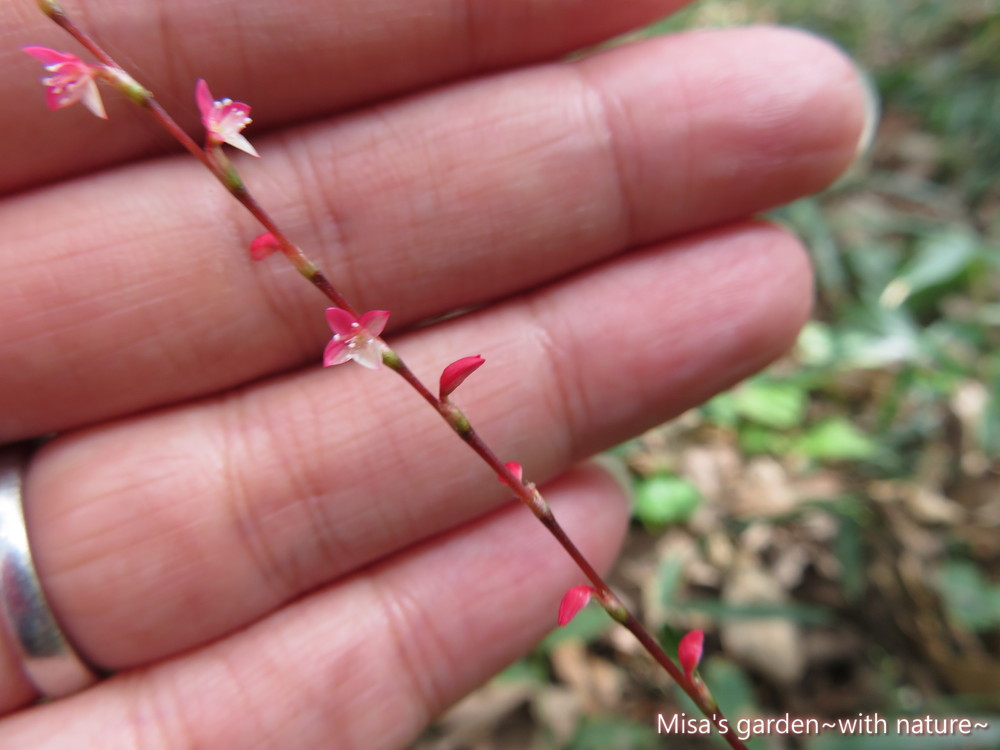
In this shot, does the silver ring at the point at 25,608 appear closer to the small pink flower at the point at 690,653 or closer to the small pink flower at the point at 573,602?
the small pink flower at the point at 573,602

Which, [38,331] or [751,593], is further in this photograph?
[751,593]

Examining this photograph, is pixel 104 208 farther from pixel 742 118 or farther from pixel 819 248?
pixel 819 248

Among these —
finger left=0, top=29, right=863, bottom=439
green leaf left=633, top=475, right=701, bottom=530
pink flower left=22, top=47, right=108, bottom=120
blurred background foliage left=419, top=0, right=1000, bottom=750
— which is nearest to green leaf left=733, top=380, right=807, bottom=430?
blurred background foliage left=419, top=0, right=1000, bottom=750

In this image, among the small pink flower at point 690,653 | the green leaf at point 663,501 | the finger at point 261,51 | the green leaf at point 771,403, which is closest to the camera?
the small pink flower at point 690,653

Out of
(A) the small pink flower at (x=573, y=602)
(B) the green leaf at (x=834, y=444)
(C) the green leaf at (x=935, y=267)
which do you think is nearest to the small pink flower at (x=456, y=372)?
(A) the small pink flower at (x=573, y=602)

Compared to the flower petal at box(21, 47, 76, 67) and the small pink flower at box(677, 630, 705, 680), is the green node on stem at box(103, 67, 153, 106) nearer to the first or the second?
the flower petal at box(21, 47, 76, 67)

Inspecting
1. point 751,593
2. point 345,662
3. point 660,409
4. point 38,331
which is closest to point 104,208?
point 38,331

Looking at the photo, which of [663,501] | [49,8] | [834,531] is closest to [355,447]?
[49,8]
